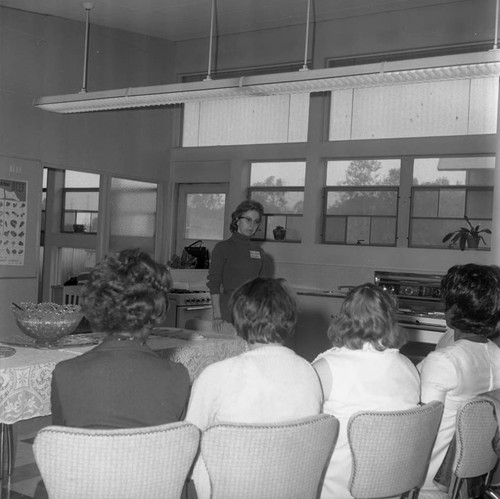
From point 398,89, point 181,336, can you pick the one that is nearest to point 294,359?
point 181,336

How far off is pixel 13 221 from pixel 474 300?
4.71 m

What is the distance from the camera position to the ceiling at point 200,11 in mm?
6062

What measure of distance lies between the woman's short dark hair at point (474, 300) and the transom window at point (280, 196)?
4653 millimetres

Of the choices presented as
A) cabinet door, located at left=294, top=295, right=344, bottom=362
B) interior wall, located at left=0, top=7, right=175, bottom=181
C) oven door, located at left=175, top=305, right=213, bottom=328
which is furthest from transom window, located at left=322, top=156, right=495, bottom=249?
interior wall, located at left=0, top=7, right=175, bottom=181

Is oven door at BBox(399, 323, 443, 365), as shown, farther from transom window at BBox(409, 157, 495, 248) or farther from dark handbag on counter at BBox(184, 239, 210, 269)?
dark handbag on counter at BBox(184, 239, 210, 269)

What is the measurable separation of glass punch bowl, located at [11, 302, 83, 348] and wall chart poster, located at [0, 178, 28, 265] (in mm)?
3228

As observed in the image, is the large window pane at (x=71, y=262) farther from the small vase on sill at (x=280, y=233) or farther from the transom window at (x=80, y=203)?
the small vase on sill at (x=280, y=233)

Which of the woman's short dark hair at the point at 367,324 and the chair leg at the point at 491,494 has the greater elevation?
the woman's short dark hair at the point at 367,324

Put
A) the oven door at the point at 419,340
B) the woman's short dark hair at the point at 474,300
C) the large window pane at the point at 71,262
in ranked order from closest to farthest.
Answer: the woman's short dark hair at the point at 474,300
the oven door at the point at 419,340
the large window pane at the point at 71,262

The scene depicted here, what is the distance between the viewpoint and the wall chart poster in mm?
5984

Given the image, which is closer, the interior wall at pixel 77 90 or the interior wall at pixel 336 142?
the interior wall at pixel 77 90

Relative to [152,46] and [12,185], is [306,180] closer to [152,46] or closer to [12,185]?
[152,46]

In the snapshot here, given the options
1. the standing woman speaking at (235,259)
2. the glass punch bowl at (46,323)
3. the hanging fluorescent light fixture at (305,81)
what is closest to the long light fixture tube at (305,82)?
the hanging fluorescent light fixture at (305,81)

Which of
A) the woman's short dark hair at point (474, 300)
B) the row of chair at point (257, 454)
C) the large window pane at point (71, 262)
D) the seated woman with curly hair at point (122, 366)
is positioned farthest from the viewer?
the large window pane at point (71, 262)
